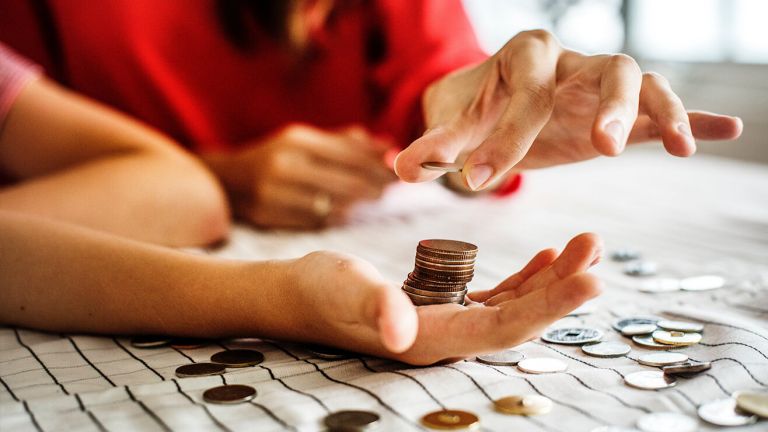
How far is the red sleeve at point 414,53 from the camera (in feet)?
4.98

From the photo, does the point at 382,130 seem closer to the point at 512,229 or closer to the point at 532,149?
the point at 512,229

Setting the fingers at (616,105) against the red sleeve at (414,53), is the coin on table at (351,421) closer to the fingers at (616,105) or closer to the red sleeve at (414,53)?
the fingers at (616,105)

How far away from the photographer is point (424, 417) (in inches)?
24.1

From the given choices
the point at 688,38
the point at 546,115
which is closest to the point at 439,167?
the point at 546,115

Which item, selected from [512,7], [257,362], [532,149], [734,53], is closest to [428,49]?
[532,149]

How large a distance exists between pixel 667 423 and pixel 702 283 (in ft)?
1.72

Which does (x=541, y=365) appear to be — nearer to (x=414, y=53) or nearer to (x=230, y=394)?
(x=230, y=394)

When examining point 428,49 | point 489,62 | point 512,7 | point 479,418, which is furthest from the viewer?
point 512,7

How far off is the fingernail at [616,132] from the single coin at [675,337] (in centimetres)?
26

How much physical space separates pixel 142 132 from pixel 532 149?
0.81 m

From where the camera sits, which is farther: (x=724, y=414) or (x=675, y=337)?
(x=675, y=337)

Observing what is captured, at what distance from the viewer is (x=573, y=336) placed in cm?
84

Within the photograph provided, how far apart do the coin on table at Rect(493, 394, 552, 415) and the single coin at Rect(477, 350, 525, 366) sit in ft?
0.34

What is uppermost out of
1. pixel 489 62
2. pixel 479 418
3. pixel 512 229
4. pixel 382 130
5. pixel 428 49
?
pixel 428 49
